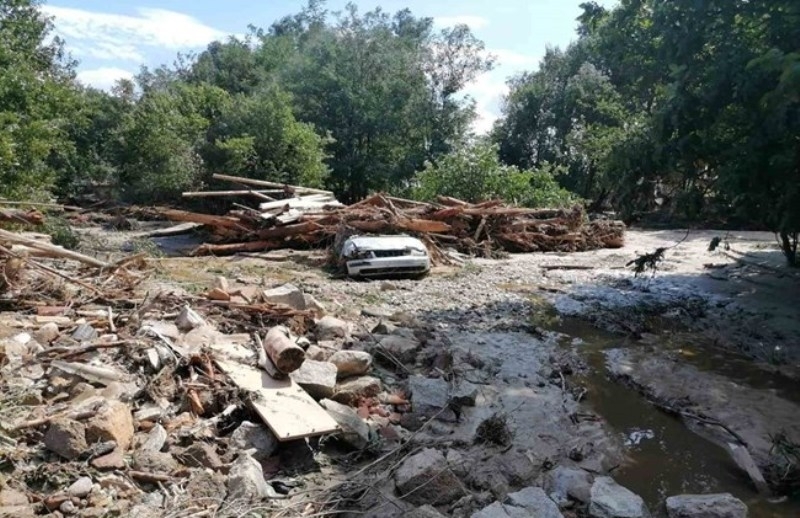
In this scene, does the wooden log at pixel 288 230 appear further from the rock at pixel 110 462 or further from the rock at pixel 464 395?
the rock at pixel 110 462

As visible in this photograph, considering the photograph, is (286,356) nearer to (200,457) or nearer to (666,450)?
(200,457)

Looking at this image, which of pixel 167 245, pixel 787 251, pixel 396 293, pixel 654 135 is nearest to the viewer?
pixel 654 135

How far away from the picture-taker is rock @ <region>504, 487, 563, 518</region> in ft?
11.5

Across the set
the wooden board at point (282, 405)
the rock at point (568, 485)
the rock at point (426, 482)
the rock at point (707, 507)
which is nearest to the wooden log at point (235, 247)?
the wooden board at point (282, 405)

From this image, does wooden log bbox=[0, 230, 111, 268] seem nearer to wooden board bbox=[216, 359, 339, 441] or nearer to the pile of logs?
wooden board bbox=[216, 359, 339, 441]

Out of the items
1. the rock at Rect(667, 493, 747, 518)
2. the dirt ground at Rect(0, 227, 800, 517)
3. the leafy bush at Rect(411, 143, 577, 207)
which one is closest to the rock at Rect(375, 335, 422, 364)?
the dirt ground at Rect(0, 227, 800, 517)

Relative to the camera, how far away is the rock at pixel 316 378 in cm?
488

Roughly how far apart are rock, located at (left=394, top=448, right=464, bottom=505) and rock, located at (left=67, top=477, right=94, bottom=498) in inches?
73.3

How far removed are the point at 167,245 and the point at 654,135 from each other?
12.7 metres

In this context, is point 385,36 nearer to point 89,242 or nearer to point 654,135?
point 89,242

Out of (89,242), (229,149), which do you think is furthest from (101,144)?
(89,242)

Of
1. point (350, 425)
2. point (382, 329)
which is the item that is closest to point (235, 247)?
point (382, 329)

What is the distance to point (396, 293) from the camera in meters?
9.49

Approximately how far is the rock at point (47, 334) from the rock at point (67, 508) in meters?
2.25
